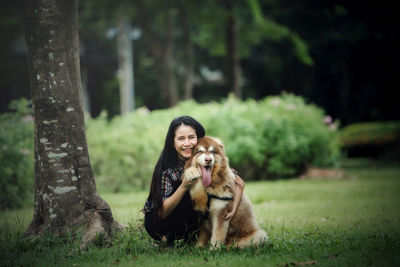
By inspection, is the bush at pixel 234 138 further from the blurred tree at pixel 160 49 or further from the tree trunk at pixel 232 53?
the blurred tree at pixel 160 49

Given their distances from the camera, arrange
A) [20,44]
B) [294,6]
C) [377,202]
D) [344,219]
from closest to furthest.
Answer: [344,219], [377,202], [294,6], [20,44]

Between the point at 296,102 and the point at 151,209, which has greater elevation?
the point at 296,102

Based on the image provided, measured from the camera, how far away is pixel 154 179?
4.43 meters

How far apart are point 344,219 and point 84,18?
22271 mm

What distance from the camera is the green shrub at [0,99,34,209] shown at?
7.48 m

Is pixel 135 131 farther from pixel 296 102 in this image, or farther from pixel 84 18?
pixel 84 18

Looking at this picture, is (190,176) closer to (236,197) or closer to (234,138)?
(236,197)

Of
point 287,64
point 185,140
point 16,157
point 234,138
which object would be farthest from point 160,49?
point 185,140

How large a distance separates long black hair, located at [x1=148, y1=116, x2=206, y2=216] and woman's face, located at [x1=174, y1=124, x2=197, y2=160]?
0.05 meters

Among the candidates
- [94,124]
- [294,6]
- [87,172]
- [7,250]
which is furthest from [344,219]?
[294,6]

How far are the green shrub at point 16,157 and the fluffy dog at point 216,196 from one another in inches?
175

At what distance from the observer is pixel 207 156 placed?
4.03 metres

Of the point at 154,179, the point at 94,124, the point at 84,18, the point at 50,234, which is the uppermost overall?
the point at 84,18

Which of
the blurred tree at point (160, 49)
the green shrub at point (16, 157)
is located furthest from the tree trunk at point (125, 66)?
the green shrub at point (16, 157)
